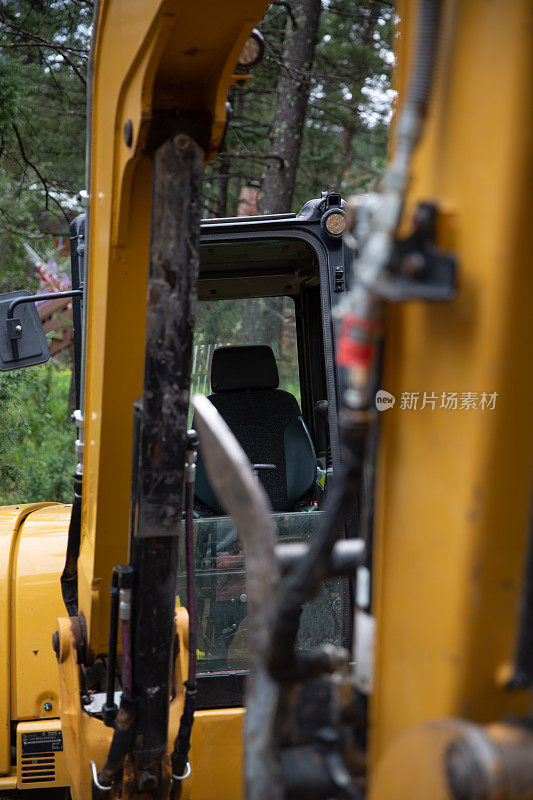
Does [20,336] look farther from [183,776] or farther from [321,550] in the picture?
[321,550]

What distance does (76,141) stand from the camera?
31.8 ft

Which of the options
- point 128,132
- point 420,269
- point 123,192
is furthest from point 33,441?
point 420,269

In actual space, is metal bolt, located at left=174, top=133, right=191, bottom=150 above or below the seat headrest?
above

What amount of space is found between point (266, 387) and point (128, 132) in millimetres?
2748

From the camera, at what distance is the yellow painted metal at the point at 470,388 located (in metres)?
0.92

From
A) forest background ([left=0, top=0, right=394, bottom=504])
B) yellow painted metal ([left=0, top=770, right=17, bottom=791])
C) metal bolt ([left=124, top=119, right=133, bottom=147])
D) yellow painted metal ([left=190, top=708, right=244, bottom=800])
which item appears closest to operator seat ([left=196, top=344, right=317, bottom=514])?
forest background ([left=0, top=0, right=394, bottom=504])

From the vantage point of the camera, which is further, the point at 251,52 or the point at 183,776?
the point at 183,776

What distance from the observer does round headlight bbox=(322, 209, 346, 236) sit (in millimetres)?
A: 2979

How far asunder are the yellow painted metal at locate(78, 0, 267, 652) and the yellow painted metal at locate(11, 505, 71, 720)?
48cm

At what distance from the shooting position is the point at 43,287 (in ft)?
33.4

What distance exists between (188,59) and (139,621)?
1.30m

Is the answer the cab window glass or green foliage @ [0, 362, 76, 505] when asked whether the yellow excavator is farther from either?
green foliage @ [0, 362, 76, 505]

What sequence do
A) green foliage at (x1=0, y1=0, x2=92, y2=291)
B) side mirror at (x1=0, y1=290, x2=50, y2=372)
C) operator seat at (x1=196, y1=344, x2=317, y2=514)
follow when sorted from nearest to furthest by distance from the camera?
side mirror at (x1=0, y1=290, x2=50, y2=372) < operator seat at (x1=196, y1=344, x2=317, y2=514) < green foliage at (x1=0, y1=0, x2=92, y2=291)

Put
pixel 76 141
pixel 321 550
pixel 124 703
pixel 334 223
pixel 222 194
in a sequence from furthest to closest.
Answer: pixel 76 141 → pixel 222 194 → pixel 334 223 → pixel 124 703 → pixel 321 550
